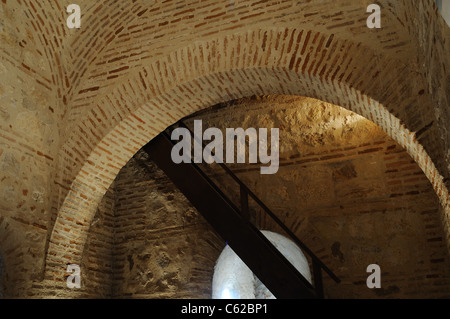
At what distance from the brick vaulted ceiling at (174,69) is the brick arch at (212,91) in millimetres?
11

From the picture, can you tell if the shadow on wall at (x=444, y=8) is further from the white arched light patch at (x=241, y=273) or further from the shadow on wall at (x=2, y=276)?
the shadow on wall at (x=2, y=276)

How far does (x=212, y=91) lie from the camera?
5.29 metres

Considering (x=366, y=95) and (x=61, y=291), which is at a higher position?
(x=366, y=95)

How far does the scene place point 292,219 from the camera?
621 centimetres

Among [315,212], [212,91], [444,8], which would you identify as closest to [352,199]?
[315,212]

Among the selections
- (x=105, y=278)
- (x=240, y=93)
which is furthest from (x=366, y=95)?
(x=105, y=278)

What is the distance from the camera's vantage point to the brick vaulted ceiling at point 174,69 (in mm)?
4262

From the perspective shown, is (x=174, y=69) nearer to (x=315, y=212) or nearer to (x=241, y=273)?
(x=315, y=212)

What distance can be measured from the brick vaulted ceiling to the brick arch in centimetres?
1

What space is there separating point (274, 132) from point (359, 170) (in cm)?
129

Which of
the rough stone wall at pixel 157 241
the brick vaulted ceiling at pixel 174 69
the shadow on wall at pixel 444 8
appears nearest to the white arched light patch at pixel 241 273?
the rough stone wall at pixel 157 241

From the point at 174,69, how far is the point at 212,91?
473 millimetres

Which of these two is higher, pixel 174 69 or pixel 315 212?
pixel 174 69

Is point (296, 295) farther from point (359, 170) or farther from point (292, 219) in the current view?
point (359, 170)
